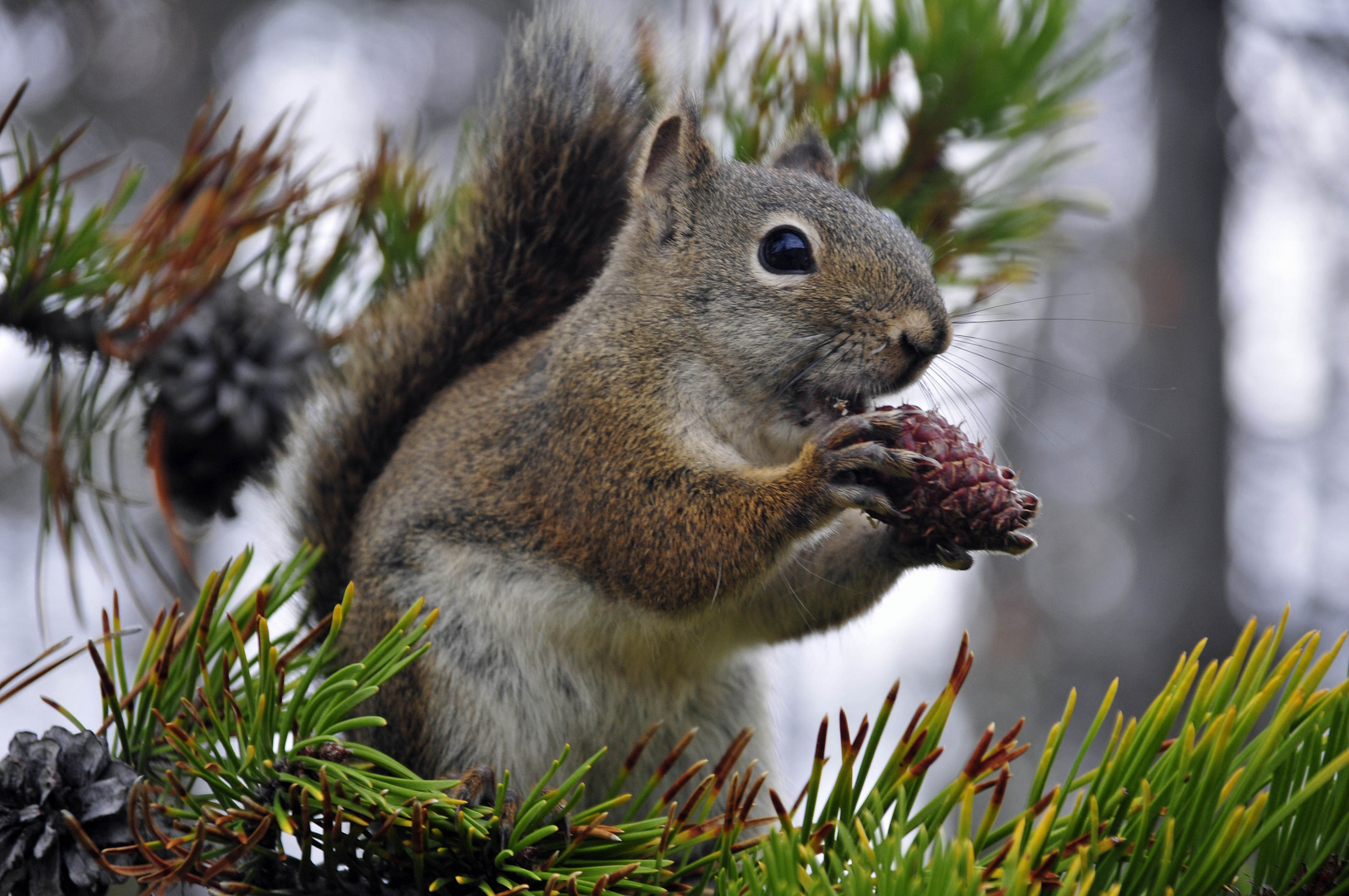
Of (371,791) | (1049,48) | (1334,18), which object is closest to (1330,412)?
(1334,18)

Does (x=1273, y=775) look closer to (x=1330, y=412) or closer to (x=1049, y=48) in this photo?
(x=1049, y=48)

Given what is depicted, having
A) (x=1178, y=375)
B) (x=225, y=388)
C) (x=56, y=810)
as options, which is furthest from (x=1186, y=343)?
(x=56, y=810)

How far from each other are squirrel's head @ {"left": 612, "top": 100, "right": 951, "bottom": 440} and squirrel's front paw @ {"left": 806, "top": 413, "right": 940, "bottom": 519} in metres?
0.14

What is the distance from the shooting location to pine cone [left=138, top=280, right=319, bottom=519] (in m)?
1.21

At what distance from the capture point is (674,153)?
1376mm

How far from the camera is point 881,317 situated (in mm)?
1167

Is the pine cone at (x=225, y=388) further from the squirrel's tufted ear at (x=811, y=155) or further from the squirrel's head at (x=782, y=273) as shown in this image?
the squirrel's tufted ear at (x=811, y=155)

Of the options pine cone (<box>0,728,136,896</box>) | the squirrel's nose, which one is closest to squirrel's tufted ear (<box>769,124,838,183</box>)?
the squirrel's nose

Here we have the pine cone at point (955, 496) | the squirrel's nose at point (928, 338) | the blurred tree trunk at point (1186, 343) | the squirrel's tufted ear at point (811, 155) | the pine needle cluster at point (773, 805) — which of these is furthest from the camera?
the blurred tree trunk at point (1186, 343)

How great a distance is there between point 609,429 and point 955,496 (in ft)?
1.48

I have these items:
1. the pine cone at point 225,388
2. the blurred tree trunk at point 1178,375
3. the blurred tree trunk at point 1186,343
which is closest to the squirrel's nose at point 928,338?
the pine cone at point 225,388

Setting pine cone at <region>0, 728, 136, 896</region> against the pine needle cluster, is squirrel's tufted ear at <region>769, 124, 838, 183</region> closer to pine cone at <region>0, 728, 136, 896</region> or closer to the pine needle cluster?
the pine needle cluster

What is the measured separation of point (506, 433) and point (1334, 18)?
353cm

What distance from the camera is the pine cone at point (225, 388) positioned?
1.21 m
